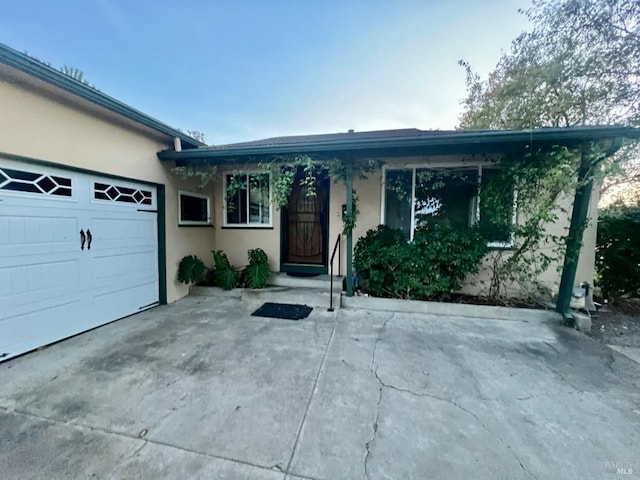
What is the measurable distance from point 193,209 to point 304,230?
7.16 feet

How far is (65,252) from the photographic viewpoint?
3117 millimetres

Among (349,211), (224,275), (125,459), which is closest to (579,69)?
(349,211)

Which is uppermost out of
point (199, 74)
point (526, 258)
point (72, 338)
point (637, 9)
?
point (199, 74)

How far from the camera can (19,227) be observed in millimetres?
2719

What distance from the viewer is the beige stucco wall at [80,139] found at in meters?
2.61

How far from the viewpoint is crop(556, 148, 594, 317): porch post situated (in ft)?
11.3

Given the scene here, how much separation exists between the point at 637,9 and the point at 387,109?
18.7 feet

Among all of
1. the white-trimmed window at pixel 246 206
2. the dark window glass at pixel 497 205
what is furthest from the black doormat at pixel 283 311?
the dark window glass at pixel 497 205

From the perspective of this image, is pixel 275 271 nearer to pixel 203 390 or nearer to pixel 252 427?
pixel 203 390

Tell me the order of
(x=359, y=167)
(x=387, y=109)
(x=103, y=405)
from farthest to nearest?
(x=387, y=109) → (x=359, y=167) → (x=103, y=405)

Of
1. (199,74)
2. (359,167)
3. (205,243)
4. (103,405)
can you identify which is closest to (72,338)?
(103,405)

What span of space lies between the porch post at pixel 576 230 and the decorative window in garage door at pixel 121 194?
19.8 feet

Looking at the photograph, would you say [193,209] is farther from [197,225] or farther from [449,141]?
[449,141]

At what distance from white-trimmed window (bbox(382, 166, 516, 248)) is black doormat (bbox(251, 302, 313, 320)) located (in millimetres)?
2214
